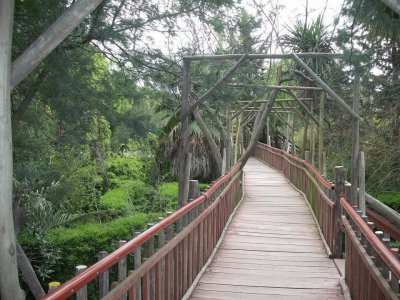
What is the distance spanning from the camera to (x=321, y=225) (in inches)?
327

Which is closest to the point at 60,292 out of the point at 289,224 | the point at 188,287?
the point at 188,287

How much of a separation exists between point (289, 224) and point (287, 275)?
382 centimetres

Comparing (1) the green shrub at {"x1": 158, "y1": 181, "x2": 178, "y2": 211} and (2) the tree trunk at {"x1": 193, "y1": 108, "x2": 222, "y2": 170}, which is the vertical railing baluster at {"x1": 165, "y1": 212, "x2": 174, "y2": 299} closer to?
(2) the tree trunk at {"x1": 193, "y1": 108, "x2": 222, "y2": 170}

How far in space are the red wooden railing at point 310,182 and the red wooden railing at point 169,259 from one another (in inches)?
70.4

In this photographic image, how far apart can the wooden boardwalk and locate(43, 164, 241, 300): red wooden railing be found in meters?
0.30

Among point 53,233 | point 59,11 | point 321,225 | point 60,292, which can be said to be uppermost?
point 59,11

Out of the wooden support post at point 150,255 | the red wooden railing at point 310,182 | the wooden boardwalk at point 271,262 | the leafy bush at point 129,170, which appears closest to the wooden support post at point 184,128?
the wooden boardwalk at point 271,262

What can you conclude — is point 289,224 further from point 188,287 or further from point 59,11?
point 59,11

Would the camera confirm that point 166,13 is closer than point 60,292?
No

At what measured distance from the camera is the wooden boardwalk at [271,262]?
481 centimetres

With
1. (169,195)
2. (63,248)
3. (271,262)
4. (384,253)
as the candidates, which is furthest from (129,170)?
(384,253)

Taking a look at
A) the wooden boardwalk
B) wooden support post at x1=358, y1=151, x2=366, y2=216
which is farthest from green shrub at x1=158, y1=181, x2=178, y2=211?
wooden support post at x1=358, y1=151, x2=366, y2=216

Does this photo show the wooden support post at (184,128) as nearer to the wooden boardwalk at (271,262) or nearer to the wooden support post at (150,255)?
the wooden boardwalk at (271,262)

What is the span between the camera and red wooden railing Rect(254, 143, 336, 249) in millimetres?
7173
